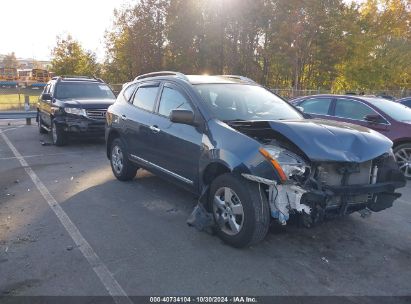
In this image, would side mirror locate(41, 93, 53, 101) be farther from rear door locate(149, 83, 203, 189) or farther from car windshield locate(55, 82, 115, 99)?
rear door locate(149, 83, 203, 189)

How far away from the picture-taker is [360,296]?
327 centimetres

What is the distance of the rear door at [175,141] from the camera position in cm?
471

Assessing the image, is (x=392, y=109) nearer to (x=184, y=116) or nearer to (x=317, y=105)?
(x=317, y=105)

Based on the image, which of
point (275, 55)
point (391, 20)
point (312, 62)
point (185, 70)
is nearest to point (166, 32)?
point (185, 70)

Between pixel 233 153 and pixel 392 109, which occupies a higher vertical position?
pixel 392 109

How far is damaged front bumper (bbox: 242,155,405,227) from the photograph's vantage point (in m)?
3.70

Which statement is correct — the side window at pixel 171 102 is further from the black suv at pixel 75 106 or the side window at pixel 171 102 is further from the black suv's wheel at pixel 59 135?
the black suv's wheel at pixel 59 135

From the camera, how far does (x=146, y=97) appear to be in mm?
6039

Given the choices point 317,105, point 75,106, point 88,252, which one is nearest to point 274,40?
point 317,105

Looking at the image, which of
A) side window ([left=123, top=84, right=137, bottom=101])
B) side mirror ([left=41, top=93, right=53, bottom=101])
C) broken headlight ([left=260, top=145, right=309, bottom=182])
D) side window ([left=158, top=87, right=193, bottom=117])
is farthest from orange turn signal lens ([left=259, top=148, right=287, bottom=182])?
side mirror ([left=41, top=93, right=53, bottom=101])

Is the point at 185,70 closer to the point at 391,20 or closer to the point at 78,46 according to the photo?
the point at 78,46

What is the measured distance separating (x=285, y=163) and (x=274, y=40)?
26.6 metres

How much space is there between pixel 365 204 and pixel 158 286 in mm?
2350

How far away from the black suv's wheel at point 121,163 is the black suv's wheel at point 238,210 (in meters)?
2.61
